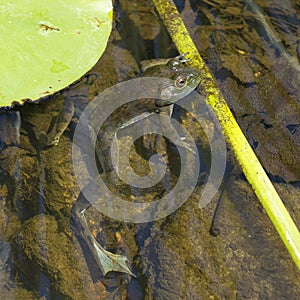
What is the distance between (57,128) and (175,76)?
1.10m

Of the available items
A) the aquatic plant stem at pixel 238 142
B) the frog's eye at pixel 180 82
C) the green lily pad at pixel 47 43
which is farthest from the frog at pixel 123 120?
A: the green lily pad at pixel 47 43

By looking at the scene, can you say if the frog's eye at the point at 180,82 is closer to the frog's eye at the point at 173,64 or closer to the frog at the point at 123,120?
the frog at the point at 123,120

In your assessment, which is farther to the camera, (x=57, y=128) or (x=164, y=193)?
(x=57, y=128)

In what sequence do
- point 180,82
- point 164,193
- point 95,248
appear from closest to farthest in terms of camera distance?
point 95,248, point 164,193, point 180,82

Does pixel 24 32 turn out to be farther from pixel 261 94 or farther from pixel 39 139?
pixel 261 94

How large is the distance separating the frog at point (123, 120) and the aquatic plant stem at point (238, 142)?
11 cm

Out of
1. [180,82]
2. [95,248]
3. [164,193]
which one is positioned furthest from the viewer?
[180,82]

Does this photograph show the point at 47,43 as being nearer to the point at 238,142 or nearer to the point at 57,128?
the point at 57,128

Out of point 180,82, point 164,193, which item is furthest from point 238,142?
point 180,82

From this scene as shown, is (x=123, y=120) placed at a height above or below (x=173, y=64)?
below

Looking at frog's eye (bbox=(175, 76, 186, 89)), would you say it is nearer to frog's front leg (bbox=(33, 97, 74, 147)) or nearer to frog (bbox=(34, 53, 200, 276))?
frog (bbox=(34, 53, 200, 276))

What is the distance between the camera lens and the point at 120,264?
10.3 ft

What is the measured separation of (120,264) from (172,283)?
380 millimetres

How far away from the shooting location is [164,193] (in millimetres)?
3424
